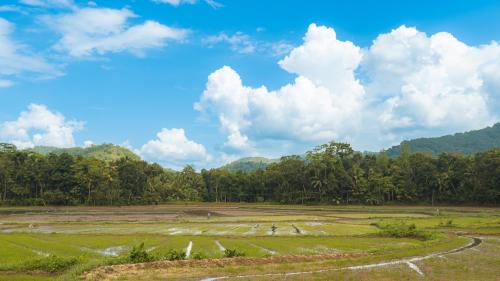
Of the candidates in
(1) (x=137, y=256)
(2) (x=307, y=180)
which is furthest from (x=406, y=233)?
(2) (x=307, y=180)

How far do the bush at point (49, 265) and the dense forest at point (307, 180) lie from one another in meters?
81.3

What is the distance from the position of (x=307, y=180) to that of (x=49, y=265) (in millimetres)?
92526

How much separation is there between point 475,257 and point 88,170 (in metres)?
92.2

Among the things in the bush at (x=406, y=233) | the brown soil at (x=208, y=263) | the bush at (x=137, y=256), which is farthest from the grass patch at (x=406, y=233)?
the bush at (x=137, y=256)

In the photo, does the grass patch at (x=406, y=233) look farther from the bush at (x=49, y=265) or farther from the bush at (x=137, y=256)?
the bush at (x=49, y=265)

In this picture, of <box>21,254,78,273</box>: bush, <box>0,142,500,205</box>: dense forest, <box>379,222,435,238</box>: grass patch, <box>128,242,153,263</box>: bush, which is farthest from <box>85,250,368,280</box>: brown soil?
<box>0,142,500,205</box>: dense forest

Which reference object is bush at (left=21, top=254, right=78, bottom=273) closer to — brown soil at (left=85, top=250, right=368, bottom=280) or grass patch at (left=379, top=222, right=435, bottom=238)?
brown soil at (left=85, top=250, right=368, bottom=280)

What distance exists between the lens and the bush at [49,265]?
1789 cm

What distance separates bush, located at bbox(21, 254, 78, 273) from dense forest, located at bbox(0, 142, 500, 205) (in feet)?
267

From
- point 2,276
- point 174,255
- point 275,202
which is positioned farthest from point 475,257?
point 275,202

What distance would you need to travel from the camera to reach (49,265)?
1797 centimetres

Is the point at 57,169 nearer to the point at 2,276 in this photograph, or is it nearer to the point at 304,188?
the point at 304,188

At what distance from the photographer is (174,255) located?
1908cm

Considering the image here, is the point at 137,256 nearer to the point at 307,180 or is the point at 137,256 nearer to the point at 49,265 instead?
the point at 49,265
